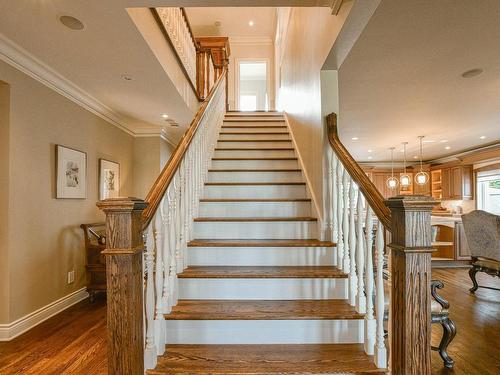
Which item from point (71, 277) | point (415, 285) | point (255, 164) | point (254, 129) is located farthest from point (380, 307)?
point (254, 129)

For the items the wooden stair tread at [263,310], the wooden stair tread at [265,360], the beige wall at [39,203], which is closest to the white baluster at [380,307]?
the wooden stair tread at [265,360]

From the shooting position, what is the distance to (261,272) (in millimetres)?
2066

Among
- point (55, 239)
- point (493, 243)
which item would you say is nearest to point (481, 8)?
point (493, 243)

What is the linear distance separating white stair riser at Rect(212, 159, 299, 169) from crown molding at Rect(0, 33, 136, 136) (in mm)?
1786

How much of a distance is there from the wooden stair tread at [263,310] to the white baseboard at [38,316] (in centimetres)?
182

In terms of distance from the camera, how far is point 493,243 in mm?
3914

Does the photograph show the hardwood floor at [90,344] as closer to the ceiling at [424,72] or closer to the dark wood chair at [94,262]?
the dark wood chair at [94,262]

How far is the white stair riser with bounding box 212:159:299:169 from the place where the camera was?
3682mm

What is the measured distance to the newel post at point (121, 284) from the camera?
1237 millimetres

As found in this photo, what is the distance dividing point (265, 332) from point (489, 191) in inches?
293

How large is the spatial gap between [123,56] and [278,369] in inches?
109

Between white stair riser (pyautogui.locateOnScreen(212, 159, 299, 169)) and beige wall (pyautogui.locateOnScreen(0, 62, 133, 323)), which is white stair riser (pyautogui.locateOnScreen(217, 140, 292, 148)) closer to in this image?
white stair riser (pyautogui.locateOnScreen(212, 159, 299, 169))

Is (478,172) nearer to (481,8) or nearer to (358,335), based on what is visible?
(481,8)

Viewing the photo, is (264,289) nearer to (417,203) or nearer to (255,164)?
(417,203)
